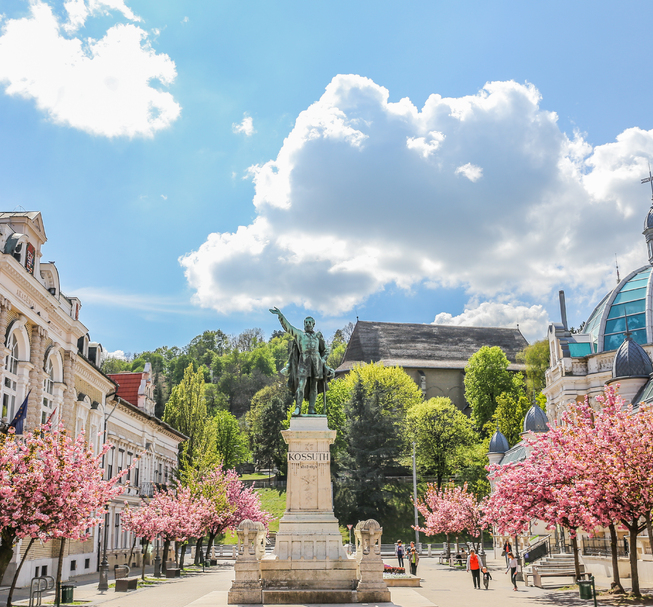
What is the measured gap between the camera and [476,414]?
75.8 m

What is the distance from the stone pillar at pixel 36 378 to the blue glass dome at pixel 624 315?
31310 mm

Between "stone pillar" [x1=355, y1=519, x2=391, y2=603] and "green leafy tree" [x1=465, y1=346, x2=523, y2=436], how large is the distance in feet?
195

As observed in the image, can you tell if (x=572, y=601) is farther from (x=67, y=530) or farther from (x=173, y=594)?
(x=67, y=530)

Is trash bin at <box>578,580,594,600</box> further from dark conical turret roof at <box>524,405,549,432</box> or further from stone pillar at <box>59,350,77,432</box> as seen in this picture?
dark conical turret roof at <box>524,405,549,432</box>

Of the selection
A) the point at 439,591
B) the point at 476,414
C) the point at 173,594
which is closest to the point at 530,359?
the point at 476,414

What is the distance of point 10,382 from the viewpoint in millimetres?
25500

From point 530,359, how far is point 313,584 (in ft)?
199

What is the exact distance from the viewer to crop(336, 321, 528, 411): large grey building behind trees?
92.8m

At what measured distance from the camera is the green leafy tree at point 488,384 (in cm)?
7506

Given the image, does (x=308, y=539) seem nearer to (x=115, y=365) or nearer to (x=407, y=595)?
(x=407, y=595)

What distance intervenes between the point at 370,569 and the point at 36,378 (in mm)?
16998

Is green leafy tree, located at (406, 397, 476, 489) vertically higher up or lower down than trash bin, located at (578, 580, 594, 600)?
higher up

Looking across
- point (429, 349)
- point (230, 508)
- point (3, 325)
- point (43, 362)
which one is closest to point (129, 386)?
point (230, 508)

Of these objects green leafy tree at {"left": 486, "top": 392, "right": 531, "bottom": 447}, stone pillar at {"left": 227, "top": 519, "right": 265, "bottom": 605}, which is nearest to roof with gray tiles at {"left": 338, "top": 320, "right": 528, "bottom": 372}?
green leafy tree at {"left": 486, "top": 392, "right": 531, "bottom": 447}
